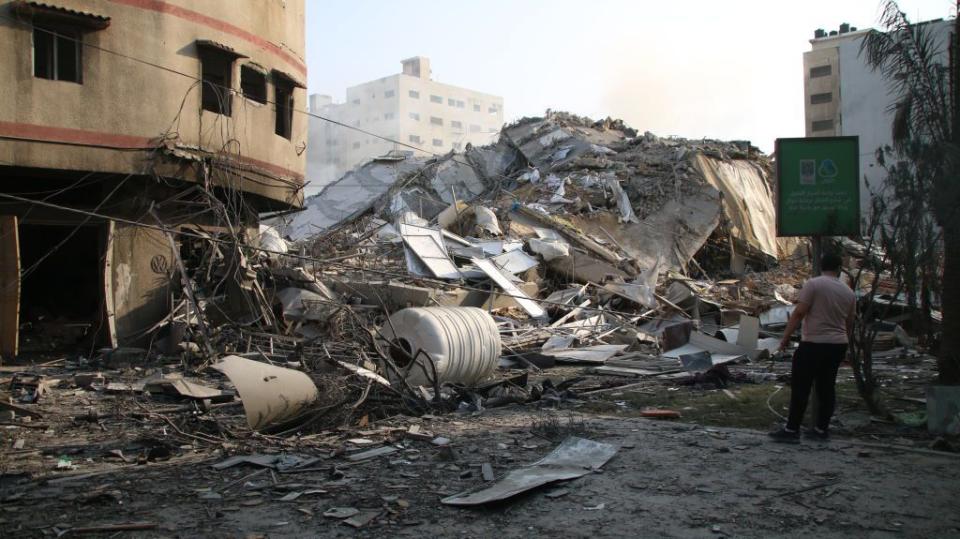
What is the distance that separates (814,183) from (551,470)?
3746 mm

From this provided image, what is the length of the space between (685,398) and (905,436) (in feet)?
8.98

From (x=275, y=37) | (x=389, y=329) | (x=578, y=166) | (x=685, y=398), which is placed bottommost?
(x=685, y=398)

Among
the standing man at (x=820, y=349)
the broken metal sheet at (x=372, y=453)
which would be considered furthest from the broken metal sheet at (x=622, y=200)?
the broken metal sheet at (x=372, y=453)

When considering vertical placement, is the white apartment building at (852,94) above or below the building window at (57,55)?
above

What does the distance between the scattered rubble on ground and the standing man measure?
49.6 inches

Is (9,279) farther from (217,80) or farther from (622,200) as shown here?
(622,200)

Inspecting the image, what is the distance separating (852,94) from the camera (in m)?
43.7

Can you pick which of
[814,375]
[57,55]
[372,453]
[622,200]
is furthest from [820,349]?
[622,200]

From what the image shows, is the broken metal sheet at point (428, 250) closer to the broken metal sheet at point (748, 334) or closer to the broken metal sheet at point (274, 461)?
the broken metal sheet at point (748, 334)

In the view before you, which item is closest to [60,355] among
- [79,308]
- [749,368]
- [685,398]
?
[79,308]

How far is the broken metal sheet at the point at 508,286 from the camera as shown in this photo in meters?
15.6

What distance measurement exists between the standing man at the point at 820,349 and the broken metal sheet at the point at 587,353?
6021mm

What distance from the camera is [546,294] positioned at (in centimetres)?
1758

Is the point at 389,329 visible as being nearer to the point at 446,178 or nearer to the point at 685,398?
the point at 685,398
